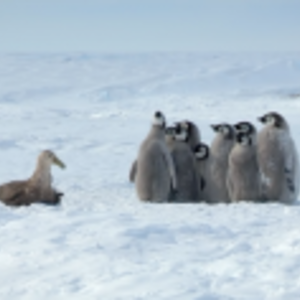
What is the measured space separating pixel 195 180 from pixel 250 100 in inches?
862

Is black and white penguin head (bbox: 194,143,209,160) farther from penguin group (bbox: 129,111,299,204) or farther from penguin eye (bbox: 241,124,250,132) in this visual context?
penguin eye (bbox: 241,124,250,132)

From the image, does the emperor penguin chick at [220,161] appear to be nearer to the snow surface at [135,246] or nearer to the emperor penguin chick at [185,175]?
the emperor penguin chick at [185,175]

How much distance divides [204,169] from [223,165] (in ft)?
0.84

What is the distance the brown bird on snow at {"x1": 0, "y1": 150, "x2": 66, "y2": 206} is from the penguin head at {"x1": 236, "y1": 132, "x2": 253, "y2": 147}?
167 cm

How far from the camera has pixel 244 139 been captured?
6.71 m

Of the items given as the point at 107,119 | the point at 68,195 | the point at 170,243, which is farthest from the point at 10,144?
the point at 170,243

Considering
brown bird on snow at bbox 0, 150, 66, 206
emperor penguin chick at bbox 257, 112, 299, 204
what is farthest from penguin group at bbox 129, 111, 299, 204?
brown bird on snow at bbox 0, 150, 66, 206

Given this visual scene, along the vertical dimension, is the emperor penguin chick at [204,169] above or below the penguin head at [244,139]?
below

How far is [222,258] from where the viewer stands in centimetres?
386

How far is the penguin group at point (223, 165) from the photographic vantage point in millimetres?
6738

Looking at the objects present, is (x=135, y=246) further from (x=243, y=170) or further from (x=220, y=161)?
(x=220, y=161)

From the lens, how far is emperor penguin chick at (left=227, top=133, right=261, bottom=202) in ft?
21.9

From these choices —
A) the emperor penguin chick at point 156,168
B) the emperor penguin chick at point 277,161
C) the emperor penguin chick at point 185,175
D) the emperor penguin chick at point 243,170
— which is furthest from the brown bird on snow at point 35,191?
the emperor penguin chick at point 277,161

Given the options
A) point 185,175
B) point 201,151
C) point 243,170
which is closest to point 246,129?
point 243,170
